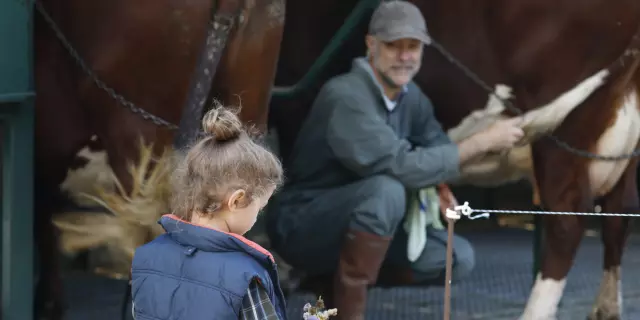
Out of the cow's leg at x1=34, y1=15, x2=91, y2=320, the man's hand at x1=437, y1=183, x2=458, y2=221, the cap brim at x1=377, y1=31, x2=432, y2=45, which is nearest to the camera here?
the cow's leg at x1=34, y1=15, x2=91, y2=320

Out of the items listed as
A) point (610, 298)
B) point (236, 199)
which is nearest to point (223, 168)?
point (236, 199)

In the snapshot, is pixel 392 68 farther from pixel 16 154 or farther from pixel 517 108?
pixel 16 154

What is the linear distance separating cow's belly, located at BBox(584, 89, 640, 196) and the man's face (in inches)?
32.3

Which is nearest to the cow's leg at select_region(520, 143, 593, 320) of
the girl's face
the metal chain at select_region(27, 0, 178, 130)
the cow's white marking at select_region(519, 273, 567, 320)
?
the cow's white marking at select_region(519, 273, 567, 320)

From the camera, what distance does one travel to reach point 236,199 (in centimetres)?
181

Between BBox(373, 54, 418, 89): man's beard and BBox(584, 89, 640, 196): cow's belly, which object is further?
BBox(584, 89, 640, 196): cow's belly

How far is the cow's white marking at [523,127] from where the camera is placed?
12.9ft

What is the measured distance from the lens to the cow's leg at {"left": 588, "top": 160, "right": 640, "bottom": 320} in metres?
4.34

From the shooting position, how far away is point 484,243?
5.79m

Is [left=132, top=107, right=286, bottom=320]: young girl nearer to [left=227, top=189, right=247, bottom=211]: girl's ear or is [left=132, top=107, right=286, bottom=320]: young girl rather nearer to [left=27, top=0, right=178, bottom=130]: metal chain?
[left=227, top=189, right=247, bottom=211]: girl's ear

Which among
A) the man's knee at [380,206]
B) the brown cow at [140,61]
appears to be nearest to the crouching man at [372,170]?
the man's knee at [380,206]

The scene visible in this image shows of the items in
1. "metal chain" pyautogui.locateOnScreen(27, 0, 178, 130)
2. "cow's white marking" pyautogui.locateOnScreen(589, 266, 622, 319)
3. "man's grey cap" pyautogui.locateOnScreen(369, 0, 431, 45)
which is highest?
"man's grey cap" pyautogui.locateOnScreen(369, 0, 431, 45)

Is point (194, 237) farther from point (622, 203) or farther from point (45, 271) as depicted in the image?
point (622, 203)

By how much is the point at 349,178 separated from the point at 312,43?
0.67 meters
